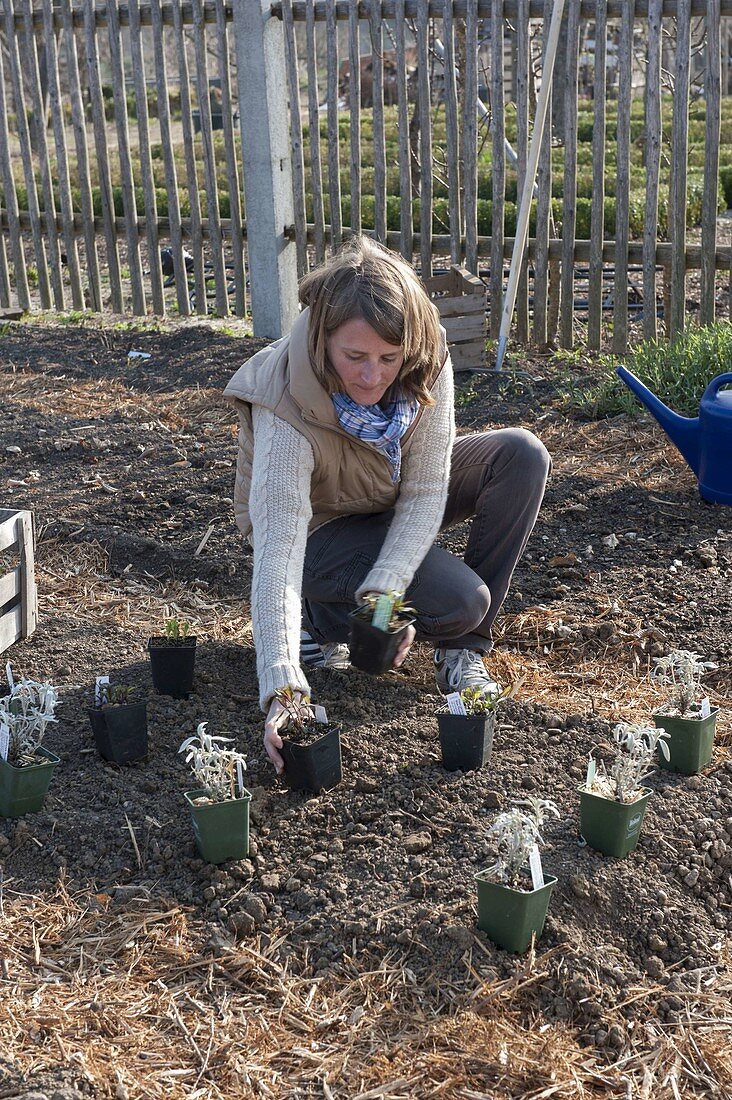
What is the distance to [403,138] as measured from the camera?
6.32 m

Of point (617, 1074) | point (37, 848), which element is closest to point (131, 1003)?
point (37, 848)

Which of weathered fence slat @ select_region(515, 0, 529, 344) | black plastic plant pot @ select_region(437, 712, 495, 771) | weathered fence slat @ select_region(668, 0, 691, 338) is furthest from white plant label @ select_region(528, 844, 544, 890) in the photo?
weathered fence slat @ select_region(668, 0, 691, 338)

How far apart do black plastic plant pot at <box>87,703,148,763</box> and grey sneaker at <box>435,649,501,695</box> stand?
2.63 feet

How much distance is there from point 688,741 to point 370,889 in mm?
808

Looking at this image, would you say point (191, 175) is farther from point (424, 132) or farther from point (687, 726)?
point (687, 726)

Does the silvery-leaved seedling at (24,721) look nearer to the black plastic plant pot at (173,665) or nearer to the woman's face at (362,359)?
the black plastic plant pot at (173,665)

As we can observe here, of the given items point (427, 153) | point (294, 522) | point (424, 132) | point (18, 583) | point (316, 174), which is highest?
point (424, 132)

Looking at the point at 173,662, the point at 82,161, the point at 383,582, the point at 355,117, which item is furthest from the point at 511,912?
the point at 82,161

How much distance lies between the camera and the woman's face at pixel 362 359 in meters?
2.40

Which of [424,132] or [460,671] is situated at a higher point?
[424,132]

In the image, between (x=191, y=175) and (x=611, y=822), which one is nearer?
(x=611, y=822)

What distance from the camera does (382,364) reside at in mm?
2465

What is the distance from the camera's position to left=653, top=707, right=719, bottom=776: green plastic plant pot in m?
2.48

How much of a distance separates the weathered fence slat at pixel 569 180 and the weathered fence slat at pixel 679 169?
499 millimetres
